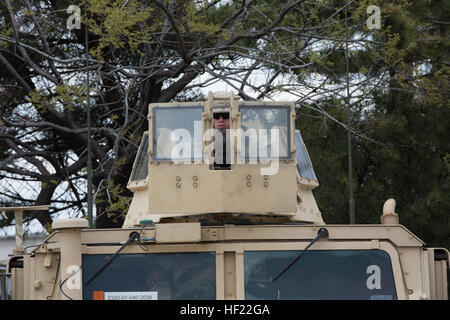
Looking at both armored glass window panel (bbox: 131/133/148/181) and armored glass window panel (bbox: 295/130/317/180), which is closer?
armored glass window panel (bbox: 131/133/148/181)

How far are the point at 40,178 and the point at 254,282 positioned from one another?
1054 cm

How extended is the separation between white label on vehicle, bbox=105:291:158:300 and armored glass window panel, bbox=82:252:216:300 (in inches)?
0.4

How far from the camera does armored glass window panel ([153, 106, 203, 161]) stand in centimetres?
732

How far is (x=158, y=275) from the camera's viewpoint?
23.6 feet

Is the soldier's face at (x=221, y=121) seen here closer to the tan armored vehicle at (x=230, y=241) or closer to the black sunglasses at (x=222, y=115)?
the black sunglasses at (x=222, y=115)

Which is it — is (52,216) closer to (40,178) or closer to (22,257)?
(40,178)

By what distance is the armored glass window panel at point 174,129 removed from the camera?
7.32m

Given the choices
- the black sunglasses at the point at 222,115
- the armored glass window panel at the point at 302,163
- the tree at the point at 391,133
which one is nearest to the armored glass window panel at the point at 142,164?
the armored glass window panel at the point at 302,163

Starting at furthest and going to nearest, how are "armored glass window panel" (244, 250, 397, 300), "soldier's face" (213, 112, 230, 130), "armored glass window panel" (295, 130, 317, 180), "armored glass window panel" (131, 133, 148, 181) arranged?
"armored glass window panel" (295, 130, 317, 180), "armored glass window panel" (131, 133, 148, 181), "soldier's face" (213, 112, 230, 130), "armored glass window panel" (244, 250, 397, 300)

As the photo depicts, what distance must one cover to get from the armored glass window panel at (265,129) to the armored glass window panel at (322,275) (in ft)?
2.65

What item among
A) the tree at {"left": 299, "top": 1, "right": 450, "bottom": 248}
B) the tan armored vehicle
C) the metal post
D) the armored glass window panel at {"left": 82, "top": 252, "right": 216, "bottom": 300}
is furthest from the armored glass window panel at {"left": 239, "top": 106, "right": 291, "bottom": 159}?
the tree at {"left": 299, "top": 1, "right": 450, "bottom": 248}

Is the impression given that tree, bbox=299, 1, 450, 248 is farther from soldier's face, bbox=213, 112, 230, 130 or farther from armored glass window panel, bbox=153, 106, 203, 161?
armored glass window panel, bbox=153, 106, 203, 161

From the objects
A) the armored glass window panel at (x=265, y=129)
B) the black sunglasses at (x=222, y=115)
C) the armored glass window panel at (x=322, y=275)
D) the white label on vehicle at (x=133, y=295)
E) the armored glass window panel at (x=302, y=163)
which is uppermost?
the black sunglasses at (x=222, y=115)

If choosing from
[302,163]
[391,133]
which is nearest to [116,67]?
[391,133]
